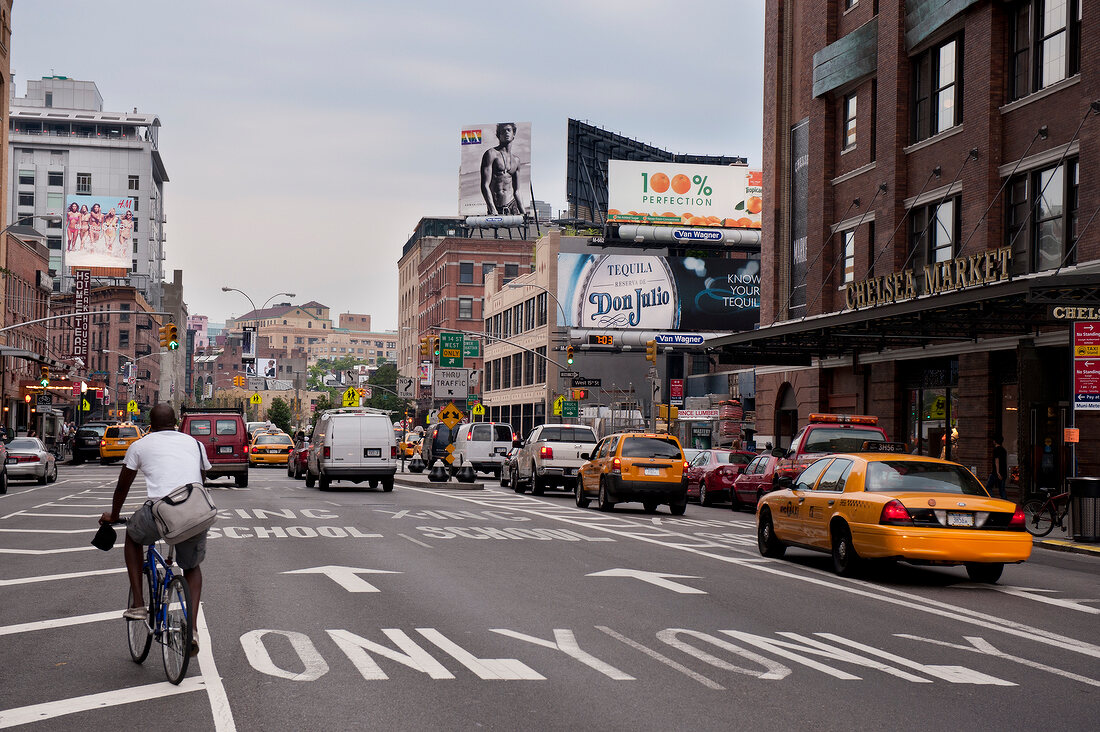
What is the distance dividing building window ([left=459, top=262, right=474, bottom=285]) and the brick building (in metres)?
66.9

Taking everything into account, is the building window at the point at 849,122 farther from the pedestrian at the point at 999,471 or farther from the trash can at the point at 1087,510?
the trash can at the point at 1087,510

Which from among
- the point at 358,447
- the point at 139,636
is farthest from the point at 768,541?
the point at 358,447

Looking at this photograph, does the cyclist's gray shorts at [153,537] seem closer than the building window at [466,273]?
Yes

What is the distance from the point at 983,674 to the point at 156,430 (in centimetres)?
625

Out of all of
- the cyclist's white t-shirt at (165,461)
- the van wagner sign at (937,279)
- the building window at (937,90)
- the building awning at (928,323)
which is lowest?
the cyclist's white t-shirt at (165,461)

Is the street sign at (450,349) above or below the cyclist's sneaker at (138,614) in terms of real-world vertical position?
above

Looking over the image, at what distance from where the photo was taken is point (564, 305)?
258 feet

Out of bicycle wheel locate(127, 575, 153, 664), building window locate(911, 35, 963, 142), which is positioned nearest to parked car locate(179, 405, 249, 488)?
building window locate(911, 35, 963, 142)

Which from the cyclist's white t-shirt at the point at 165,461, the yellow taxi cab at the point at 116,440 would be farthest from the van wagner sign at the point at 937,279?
the yellow taxi cab at the point at 116,440

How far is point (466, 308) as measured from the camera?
115 metres

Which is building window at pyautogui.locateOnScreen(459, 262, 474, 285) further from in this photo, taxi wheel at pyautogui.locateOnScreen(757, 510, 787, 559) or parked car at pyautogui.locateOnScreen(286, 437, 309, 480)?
taxi wheel at pyautogui.locateOnScreen(757, 510, 787, 559)

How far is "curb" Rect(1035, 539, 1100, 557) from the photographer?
20609 mm

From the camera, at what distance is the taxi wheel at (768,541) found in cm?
1786

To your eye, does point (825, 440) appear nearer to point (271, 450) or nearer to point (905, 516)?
point (905, 516)
